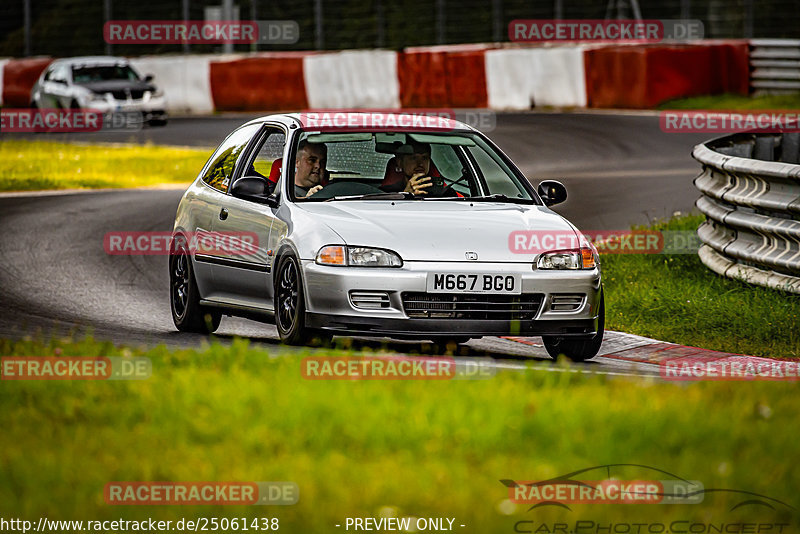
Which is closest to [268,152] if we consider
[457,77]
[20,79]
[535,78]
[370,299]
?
[370,299]

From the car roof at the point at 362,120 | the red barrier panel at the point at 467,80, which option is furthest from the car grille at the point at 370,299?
the red barrier panel at the point at 467,80

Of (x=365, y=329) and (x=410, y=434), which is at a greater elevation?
(x=410, y=434)

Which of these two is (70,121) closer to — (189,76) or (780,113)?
(189,76)

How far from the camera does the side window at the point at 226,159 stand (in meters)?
10.6

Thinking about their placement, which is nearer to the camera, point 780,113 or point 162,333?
point 162,333

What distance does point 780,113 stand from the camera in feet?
86.5

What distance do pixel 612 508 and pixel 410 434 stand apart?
46.4 inches

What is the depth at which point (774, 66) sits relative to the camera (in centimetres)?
2931

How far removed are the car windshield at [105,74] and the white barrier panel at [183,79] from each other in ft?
7.27

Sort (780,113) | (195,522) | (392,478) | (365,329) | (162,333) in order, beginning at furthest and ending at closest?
(780,113), (162,333), (365,329), (392,478), (195,522)

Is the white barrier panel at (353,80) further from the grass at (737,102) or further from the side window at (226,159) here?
the side window at (226,159)

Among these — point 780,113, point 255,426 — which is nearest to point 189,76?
point 780,113

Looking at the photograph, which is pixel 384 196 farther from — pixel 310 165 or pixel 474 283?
pixel 474 283

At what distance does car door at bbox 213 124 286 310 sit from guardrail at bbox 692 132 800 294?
3.44m
